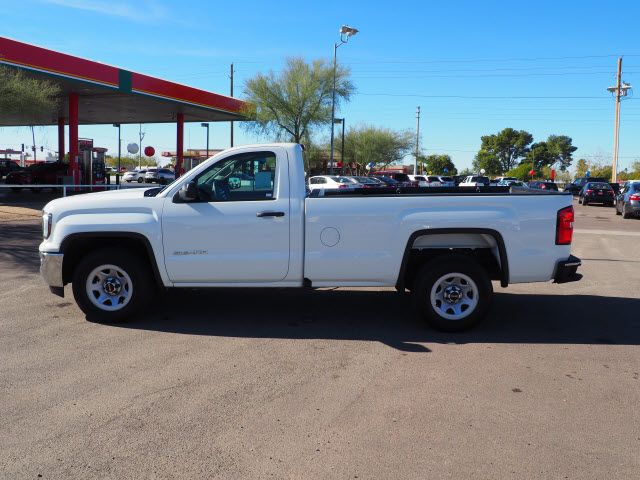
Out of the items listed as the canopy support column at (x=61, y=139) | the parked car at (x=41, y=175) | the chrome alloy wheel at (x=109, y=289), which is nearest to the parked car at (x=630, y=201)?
the chrome alloy wheel at (x=109, y=289)

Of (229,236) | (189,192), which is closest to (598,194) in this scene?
(229,236)

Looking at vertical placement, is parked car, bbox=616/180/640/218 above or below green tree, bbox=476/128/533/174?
below

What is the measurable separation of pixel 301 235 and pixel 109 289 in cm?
229

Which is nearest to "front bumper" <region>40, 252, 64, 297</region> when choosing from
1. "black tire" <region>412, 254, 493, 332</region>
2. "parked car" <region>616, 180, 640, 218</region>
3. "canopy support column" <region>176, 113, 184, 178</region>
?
"black tire" <region>412, 254, 493, 332</region>

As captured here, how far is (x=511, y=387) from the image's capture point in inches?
190

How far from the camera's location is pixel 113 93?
28.1 metres

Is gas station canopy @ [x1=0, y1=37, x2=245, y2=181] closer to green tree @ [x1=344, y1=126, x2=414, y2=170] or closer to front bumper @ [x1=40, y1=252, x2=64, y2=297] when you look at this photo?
front bumper @ [x1=40, y1=252, x2=64, y2=297]

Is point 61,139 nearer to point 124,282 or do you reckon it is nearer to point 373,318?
point 124,282

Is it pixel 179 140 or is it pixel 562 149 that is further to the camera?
pixel 562 149

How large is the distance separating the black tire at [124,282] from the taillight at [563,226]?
178 inches

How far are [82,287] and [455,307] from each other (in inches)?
163

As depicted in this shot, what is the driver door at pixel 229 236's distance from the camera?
245 inches

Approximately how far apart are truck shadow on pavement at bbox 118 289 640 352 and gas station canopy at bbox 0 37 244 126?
17.1m

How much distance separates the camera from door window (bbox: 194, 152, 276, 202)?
20.8ft
